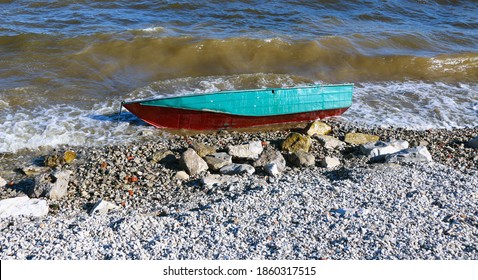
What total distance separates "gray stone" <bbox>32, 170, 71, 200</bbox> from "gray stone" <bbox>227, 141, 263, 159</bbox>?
3.38m

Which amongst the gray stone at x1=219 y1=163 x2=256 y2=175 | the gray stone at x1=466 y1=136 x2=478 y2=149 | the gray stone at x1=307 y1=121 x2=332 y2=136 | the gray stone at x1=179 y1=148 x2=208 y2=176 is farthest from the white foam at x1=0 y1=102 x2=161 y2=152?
the gray stone at x1=466 y1=136 x2=478 y2=149

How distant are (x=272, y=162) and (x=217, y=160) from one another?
1139 mm

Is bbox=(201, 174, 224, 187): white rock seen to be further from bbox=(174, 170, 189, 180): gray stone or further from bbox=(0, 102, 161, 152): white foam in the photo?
bbox=(0, 102, 161, 152): white foam

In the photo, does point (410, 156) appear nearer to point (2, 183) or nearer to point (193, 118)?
point (193, 118)

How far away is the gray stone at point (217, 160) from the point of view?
410 inches

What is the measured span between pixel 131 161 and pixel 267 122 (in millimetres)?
4061

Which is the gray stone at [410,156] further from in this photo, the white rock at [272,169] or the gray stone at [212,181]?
the gray stone at [212,181]

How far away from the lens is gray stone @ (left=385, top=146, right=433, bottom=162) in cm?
1041

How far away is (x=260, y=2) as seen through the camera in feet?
78.3

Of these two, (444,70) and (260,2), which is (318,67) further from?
(260,2)

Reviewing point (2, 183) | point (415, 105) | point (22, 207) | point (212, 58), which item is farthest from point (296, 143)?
point (212, 58)

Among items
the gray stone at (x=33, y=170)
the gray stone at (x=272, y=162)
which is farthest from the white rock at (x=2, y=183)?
the gray stone at (x=272, y=162)
